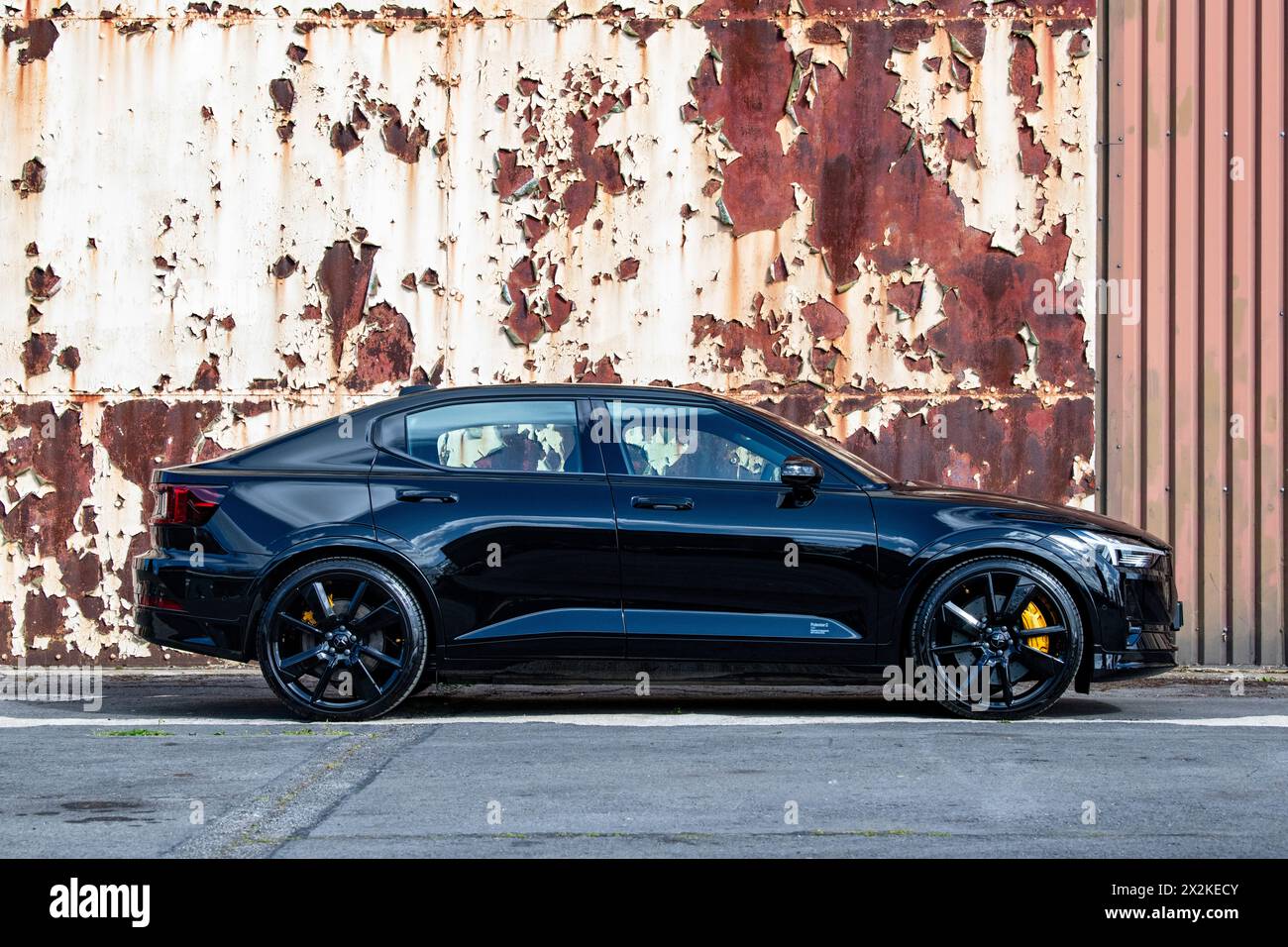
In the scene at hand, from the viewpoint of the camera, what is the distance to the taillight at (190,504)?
7.31 metres

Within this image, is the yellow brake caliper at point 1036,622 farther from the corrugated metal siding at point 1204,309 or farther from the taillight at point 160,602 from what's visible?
the taillight at point 160,602

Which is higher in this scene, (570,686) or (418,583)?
(418,583)

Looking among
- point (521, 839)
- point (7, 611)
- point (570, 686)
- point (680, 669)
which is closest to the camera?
point (521, 839)

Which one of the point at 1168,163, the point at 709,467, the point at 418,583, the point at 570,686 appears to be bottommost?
the point at 570,686

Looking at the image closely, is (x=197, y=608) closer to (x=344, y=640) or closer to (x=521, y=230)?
(x=344, y=640)

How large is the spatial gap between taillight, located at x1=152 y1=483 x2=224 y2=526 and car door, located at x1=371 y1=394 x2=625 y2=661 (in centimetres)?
68

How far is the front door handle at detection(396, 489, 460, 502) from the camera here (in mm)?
7289

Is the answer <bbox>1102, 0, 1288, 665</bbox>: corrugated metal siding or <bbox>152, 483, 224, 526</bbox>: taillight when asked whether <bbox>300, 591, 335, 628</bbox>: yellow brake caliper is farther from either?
<bbox>1102, 0, 1288, 665</bbox>: corrugated metal siding

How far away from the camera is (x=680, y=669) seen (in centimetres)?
719

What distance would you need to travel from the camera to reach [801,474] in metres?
7.16

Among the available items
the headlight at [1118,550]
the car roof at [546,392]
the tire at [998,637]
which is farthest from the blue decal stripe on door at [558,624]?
the headlight at [1118,550]
